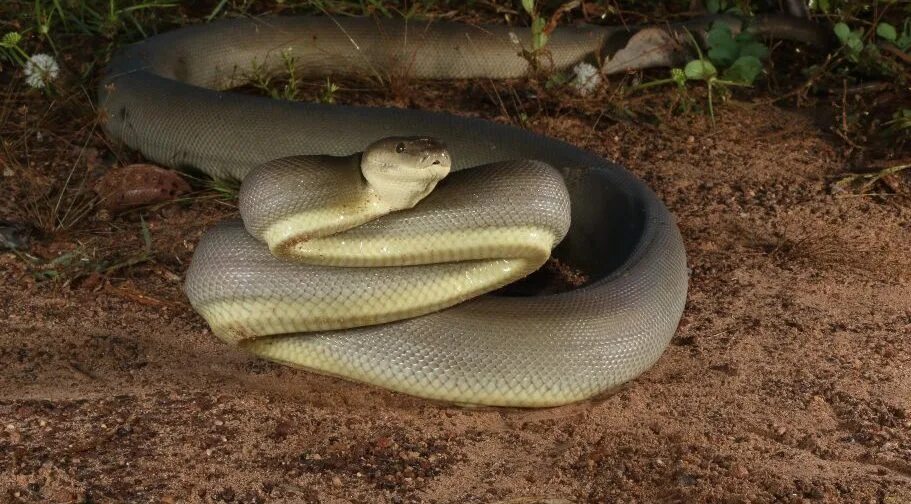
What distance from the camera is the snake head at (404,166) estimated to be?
3.37 metres

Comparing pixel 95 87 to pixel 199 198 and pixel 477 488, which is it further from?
pixel 477 488

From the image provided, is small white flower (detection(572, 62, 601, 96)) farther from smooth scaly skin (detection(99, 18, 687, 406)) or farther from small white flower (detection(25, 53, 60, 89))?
small white flower (detection(25, 53, 60, 89))

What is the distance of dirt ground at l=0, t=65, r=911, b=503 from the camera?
3145 millimetres

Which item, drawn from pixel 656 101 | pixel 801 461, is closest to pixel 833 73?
pixel 656 101

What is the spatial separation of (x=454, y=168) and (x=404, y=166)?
1760mm

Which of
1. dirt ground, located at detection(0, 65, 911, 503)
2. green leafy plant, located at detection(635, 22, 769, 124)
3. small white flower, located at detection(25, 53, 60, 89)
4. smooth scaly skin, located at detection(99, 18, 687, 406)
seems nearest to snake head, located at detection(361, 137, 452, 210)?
smooth scaly skin, located at detection(99, 18, 687, 406)

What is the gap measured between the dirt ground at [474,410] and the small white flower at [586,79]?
134cm

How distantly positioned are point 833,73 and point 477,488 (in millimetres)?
3926

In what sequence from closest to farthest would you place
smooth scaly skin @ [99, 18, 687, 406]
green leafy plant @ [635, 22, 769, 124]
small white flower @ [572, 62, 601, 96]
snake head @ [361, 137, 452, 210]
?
snake head @ [361, 137, 452, 210] < smooth scaly skin @ [99, 18, 687, 406] < green leafy plant @ [635, 22, 769, 124] < small white flower @ [572, 62, 601, 96]

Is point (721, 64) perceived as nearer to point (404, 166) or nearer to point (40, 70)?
point (404, 166)

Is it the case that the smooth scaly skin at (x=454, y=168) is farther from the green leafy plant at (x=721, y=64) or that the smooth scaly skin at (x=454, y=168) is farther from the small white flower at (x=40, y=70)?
the green leafy plant at (x=721, y=64)

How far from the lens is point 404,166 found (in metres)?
3.39

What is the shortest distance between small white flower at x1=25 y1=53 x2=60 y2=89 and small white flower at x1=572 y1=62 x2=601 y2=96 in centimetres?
268

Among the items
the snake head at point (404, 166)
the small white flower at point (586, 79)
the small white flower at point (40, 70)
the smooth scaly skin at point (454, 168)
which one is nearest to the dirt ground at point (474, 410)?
the smooth scaly skin at point (454, 168)
